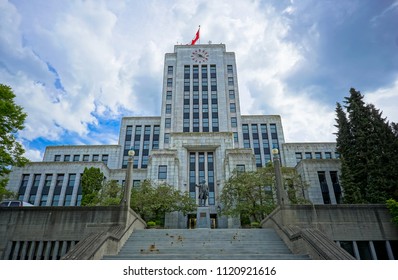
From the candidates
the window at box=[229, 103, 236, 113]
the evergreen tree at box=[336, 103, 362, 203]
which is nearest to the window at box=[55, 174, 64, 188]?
the window at box=[229, 103, 236, 113]

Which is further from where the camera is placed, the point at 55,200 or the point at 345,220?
the point at 55,200

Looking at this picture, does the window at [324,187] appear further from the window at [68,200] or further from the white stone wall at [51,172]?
the window at [68,200]

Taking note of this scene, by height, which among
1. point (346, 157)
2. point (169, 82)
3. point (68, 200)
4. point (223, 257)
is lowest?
point (223, 257)

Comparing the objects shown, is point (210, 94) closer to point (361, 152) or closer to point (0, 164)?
point (361, 152)

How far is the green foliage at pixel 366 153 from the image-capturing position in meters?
23.2

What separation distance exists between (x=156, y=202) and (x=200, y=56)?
4300cm

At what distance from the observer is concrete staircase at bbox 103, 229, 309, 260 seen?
9188 millimetres

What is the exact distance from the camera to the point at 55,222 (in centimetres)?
1258

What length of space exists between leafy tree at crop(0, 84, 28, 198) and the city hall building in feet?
59.0

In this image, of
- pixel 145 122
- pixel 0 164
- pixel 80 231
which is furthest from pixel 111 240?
pixel 145 122

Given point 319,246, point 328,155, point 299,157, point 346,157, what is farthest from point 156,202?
point 328,155

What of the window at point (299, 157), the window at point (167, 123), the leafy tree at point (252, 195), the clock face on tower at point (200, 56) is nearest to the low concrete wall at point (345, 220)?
the leafy tree at point (252, 195)

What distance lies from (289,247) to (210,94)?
44449mm

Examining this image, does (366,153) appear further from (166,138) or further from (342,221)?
(166,138)
